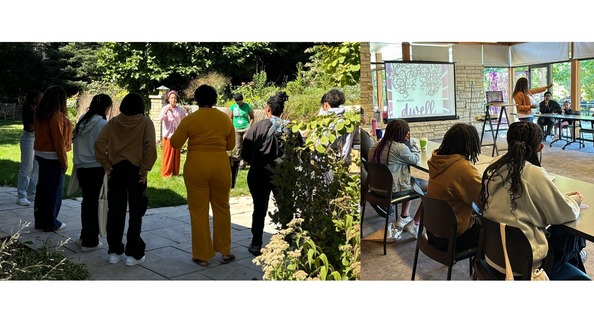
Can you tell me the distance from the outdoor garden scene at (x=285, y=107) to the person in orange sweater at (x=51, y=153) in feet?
0.44

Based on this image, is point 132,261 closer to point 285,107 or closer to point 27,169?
point 27,169

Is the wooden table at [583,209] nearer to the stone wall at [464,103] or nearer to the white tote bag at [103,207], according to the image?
the stone wall at [464,103]

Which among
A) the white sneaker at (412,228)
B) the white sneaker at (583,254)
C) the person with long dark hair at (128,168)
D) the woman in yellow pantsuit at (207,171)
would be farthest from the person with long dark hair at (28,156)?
the white sneaker at (583,254)

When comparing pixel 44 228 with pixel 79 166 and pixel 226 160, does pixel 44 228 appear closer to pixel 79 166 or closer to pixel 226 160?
pixel 79 166

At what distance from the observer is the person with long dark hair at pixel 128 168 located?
4547 mm

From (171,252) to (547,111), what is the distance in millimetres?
2714

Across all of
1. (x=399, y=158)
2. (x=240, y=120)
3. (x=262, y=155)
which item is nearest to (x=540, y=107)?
(x=399, y=158)

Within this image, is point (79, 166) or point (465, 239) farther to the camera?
point (79, 166)

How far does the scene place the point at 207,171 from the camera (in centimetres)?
453

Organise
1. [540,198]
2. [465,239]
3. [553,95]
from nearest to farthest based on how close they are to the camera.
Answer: [540,198], [465,239], [553,95]

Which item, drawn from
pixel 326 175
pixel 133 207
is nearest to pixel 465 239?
pixel 326 175

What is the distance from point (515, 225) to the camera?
3.91 metres
